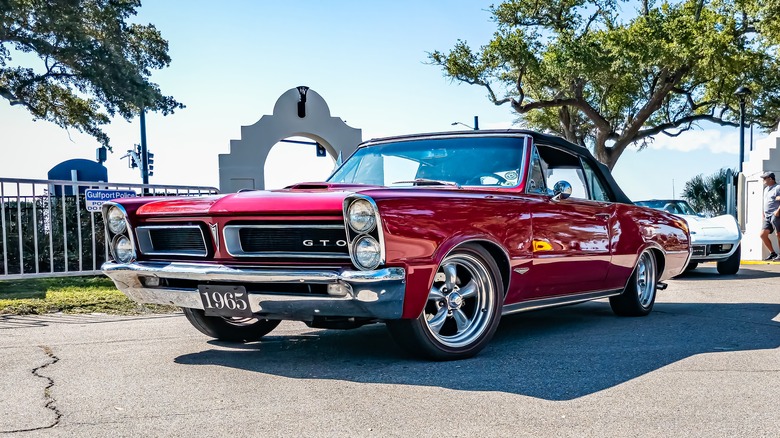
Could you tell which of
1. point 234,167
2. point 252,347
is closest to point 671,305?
point 252,347

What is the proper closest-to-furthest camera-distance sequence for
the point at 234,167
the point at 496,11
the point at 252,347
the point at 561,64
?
the point at 252,347, the point at 234,167, the point at 561,64, the point at 496,11

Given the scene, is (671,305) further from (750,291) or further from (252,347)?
(252,347)

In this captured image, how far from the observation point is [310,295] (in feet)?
13.7

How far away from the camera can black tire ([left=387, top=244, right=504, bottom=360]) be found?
4488mm

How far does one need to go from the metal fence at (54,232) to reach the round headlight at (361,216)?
6.10m

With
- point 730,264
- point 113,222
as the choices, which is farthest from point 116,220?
point 730,264

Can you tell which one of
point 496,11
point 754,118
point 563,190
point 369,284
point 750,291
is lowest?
point 750,291

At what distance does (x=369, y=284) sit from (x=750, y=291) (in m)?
6.97

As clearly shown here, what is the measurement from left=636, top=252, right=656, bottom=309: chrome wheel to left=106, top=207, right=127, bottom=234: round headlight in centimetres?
436

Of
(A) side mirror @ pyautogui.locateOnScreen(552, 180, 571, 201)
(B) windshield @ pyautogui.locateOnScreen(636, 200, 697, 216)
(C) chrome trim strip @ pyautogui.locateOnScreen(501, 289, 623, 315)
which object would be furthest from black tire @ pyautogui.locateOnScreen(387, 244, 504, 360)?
(B) windshield @ pyautogui.locateOnScreen(636, 200, 697, 216)

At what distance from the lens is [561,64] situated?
1028 inches

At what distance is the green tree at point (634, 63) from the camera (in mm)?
25266

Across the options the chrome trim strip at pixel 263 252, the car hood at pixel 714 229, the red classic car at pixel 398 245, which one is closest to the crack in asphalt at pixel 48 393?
the red classic car at pixel 398 245

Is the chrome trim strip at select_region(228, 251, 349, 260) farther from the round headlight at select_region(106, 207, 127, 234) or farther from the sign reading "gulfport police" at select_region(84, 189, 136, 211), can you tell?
the sign reading "gulfport police" at select_region(84, 189, 136, 211)
